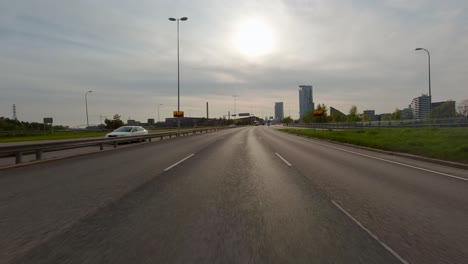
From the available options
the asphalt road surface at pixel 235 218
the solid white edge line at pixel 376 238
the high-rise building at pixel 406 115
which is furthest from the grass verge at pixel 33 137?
the high-rise building at pixel 406 115

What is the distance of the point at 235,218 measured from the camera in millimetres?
5547

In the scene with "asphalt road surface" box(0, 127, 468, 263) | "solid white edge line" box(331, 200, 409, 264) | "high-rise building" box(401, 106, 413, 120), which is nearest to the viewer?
"solid white edge line" box(331, 200, 409, 264)

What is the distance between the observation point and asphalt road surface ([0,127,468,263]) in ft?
13.4

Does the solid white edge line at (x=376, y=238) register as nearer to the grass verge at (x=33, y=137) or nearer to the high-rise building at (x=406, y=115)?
the grass verge at (x=33, y=137)

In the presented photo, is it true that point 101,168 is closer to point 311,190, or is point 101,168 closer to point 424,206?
point 311,190

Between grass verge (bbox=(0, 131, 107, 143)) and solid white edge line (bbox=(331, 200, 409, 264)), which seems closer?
solid white edge line (bbox=(331, 200, 409, 264))

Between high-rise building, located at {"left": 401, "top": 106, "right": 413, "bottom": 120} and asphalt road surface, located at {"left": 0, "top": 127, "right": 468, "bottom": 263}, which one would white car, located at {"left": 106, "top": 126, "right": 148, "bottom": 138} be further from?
high-rise building, located at {"left": 401, "top": 106, "right": 413, "bottom": 120}

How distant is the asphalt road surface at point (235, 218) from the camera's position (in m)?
4.07

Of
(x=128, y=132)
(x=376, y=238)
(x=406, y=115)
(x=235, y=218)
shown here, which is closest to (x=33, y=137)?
(x=128, y=132)

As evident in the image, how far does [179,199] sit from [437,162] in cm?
1115

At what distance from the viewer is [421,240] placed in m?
4.52

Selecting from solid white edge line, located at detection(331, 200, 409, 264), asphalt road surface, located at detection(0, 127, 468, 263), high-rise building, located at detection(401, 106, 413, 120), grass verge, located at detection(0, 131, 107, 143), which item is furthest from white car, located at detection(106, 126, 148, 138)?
high-rise building, located at detection(401, 106, 413, 120)

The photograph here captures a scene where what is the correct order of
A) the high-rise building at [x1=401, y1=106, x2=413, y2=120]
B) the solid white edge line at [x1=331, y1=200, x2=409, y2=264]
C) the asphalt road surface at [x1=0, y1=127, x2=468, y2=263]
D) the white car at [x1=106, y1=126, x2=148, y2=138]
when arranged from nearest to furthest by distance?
the solid white edge line at [x1=331, y1=200, x2=409, y2=264] → the asphalt road surface at [x1=0, y1=127, x2=468, y2=263] → the white car at [x1=106, y1=126, x2=148, y2=138] → the high-rise building at [x1=401, y1=106, x2=413, y2=120]

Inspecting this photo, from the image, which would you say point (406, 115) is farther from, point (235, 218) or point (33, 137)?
point (235, 218)
